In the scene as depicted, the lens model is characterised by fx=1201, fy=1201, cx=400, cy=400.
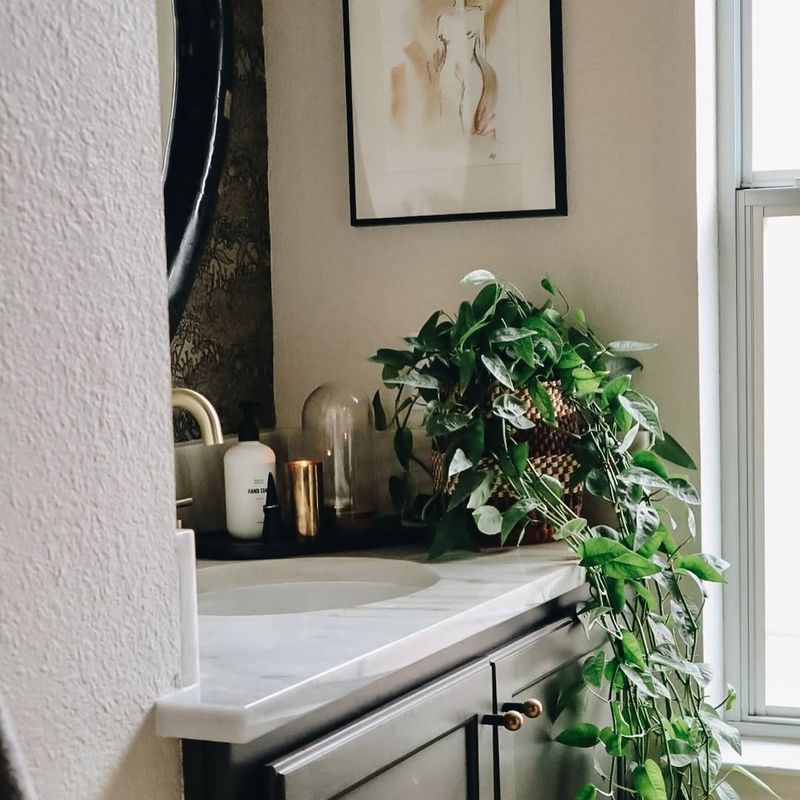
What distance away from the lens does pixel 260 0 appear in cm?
205

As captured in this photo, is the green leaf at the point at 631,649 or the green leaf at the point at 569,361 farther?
the green leaf at the point at 569,361

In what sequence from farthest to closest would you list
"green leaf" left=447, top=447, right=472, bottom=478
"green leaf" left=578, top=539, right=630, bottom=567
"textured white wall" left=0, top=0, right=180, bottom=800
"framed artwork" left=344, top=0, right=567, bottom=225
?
1. "framed artwork" left=344, top=0, right=567, bottom=225
2. "green leaf" left=447, top=447, right=472, bottom=478
3. "green leaf" left=578, top=539, right=630, bottom=567
4. "textured white wall" left=0, top=0, right=180, bottom=800

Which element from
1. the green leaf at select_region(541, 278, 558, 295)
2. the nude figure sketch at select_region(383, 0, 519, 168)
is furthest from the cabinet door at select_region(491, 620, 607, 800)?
the nude figure sketch at select_region(383, 0, 519, 168)

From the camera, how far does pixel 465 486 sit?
5.25ft

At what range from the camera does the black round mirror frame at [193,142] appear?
5.46ft

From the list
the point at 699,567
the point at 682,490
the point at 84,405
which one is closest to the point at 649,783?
the point at 699,567

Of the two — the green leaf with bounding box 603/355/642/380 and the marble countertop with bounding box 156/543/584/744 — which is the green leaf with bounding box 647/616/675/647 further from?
the green leaf with bounding box 603/355/642/380

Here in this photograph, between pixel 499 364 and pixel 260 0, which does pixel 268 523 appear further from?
pixel 260 0

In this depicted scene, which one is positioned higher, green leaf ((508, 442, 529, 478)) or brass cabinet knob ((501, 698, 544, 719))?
green leaf ((508, 442, 529, 478))

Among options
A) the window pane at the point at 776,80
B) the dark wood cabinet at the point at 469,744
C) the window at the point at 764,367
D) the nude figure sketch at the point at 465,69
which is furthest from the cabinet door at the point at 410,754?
the window pane at the point at 776,80

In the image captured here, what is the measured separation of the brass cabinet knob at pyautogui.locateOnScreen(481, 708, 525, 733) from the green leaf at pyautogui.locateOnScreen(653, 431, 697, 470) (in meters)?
0.63

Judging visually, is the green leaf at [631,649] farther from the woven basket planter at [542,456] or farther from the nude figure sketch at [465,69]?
the nude figure sketch at [465,69]

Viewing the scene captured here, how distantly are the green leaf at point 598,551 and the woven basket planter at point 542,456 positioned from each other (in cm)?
19

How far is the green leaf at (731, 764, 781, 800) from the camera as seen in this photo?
180cm
